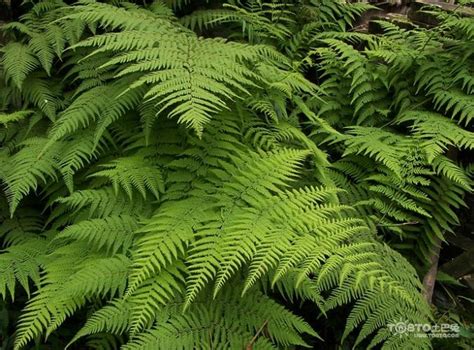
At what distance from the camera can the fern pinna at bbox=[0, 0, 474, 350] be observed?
1861mm

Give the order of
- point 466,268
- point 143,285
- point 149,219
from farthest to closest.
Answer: point 466,268 → point 149,219 → point 143,285

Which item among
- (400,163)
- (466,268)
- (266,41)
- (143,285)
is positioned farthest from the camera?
(266,41)

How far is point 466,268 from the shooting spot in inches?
111

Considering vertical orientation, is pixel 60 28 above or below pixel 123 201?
above

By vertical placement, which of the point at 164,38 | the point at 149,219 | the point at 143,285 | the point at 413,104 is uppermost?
the point at 164,38

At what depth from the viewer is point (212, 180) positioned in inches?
83.8

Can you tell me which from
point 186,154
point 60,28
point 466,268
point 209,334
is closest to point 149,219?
point 186,154

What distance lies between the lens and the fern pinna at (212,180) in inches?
73.3

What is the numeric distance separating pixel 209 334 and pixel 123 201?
0.77 meters

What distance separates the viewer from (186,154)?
2.23 metres

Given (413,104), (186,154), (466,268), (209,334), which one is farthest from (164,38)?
(466,268)

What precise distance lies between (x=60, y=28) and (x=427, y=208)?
2.49 m

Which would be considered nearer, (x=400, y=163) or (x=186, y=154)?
(x=186, y=154)

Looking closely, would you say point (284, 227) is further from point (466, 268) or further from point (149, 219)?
point (466, 268)
